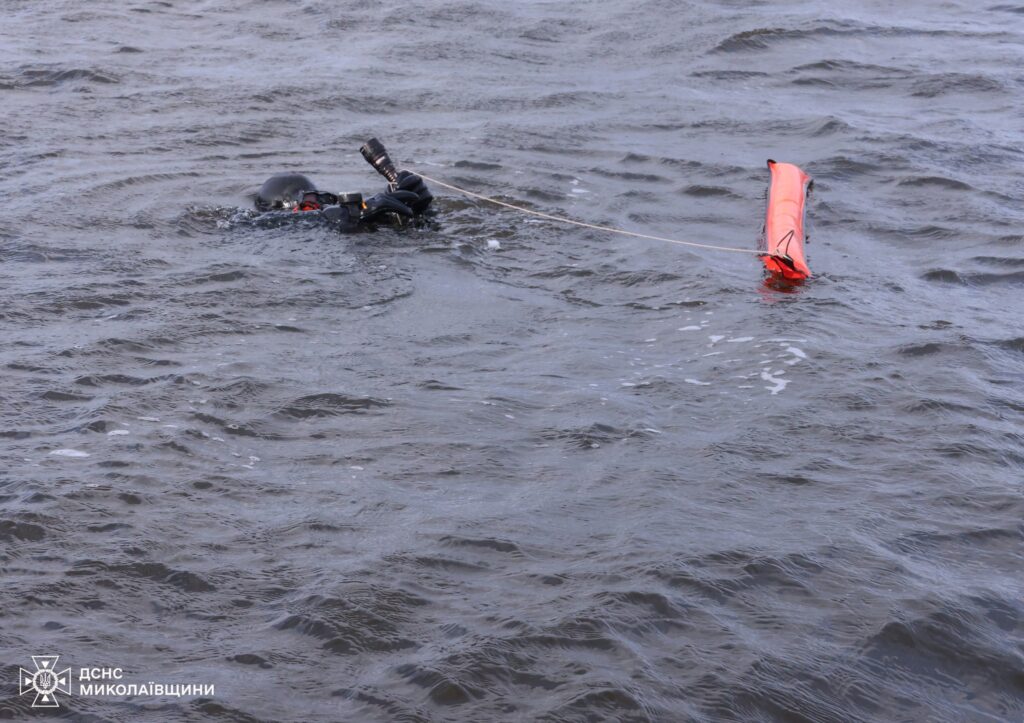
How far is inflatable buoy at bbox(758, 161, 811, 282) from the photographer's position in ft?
27.0

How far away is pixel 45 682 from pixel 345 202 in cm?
520

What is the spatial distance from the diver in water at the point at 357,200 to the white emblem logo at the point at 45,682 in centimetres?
509

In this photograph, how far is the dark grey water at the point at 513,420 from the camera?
4.30 m

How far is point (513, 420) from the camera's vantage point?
242 inches

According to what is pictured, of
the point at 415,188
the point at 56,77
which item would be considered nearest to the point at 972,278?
the point at 415,188

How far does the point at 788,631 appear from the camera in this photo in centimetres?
452

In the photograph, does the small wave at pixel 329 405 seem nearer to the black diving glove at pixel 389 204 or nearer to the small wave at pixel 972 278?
the black diving glove at pixel 389 204

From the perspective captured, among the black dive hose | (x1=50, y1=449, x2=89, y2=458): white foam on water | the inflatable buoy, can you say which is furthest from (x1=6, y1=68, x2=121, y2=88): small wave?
(x1=50, y1=449, x2=89, y2=458): white foam on water

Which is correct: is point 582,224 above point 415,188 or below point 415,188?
below

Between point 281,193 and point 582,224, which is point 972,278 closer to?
point 582,224

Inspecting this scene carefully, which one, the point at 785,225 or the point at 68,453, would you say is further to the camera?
the point at 785,225

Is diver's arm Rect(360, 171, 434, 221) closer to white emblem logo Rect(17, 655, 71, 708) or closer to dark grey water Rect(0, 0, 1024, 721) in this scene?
dark grey water Rect(0, 0, 1024, 721)

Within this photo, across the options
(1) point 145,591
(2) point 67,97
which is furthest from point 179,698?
(2) point 67,97

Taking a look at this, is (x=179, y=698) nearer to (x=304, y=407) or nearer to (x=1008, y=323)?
(x=304, y=407)
